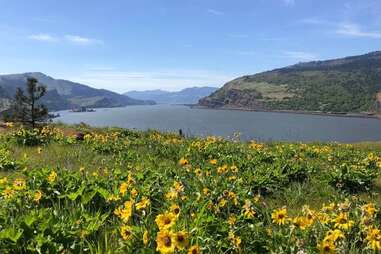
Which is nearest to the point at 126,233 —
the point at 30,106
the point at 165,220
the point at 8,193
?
the point at 165,220

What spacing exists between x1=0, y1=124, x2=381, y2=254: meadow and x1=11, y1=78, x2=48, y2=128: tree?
73.0 feet

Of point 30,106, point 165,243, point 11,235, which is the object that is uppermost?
point 30,106

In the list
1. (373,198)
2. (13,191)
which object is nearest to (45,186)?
(13,191)

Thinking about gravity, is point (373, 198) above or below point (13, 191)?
below

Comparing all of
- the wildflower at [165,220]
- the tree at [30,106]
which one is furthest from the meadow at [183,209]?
the tree at [30,106]

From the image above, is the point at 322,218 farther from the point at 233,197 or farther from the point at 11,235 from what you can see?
the point at 11,235

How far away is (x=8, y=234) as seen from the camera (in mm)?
4191

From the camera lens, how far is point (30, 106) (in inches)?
1390

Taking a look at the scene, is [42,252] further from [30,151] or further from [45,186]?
[30,151]

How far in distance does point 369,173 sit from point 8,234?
326 inches

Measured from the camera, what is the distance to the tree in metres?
33.5

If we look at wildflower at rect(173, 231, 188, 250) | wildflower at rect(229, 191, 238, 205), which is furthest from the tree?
wildflower at rect(173, 231, 188, 250)

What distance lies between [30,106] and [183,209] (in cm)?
3251

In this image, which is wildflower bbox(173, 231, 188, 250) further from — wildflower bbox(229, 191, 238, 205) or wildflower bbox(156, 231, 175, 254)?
wildflower bbox(229, 191, 238, 205)
